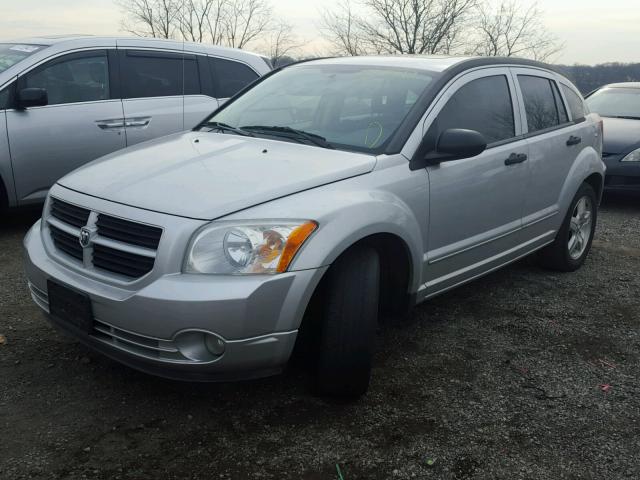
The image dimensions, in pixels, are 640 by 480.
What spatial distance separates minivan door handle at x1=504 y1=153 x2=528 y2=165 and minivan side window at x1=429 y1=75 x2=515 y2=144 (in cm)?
13

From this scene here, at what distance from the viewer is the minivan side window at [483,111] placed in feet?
12.0

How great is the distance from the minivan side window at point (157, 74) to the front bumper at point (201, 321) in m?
3.86

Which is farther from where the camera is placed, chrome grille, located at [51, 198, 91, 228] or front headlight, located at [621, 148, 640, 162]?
front headlight, located at [621, 148, 640, 162]

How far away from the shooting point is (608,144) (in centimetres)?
802

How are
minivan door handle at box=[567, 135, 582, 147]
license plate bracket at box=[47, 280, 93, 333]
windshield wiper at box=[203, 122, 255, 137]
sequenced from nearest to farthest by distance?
license plate bracket at box=[47, 280, 93, 333], windshield wiper at box=[203, 122, 255, 137], minivan door handle at box=[567, 135, 582, 147]

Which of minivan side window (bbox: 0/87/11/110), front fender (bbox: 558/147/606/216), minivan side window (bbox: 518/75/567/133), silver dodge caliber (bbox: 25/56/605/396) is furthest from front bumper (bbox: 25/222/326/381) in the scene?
minivan side window (bbox: 0/87/11/110)

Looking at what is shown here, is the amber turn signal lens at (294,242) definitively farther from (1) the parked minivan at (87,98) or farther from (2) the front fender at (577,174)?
(1) the parked minivan at (87,98)

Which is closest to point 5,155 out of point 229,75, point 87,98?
point 87,98

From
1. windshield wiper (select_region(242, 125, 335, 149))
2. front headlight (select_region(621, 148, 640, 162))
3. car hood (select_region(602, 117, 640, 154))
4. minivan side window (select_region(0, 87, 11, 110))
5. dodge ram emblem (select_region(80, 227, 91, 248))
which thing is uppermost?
windshield wiper (select_region(242, 125, 335, 149))

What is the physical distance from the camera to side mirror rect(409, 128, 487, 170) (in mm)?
3342

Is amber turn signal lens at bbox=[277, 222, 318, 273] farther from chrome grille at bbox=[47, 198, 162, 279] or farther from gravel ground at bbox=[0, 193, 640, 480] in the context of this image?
gravel ground at bbox=[0, 193, 640, 480]

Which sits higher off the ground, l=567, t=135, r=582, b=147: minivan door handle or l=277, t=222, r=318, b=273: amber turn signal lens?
l=567, t=135, r=582, b=147: minivan door handle

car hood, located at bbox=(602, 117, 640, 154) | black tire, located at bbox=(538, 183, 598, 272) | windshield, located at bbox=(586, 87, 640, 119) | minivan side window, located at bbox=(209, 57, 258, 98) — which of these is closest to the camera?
black tire, located at bbox=(538, 183, 598, 272)

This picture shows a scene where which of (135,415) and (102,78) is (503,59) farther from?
(102,78)
